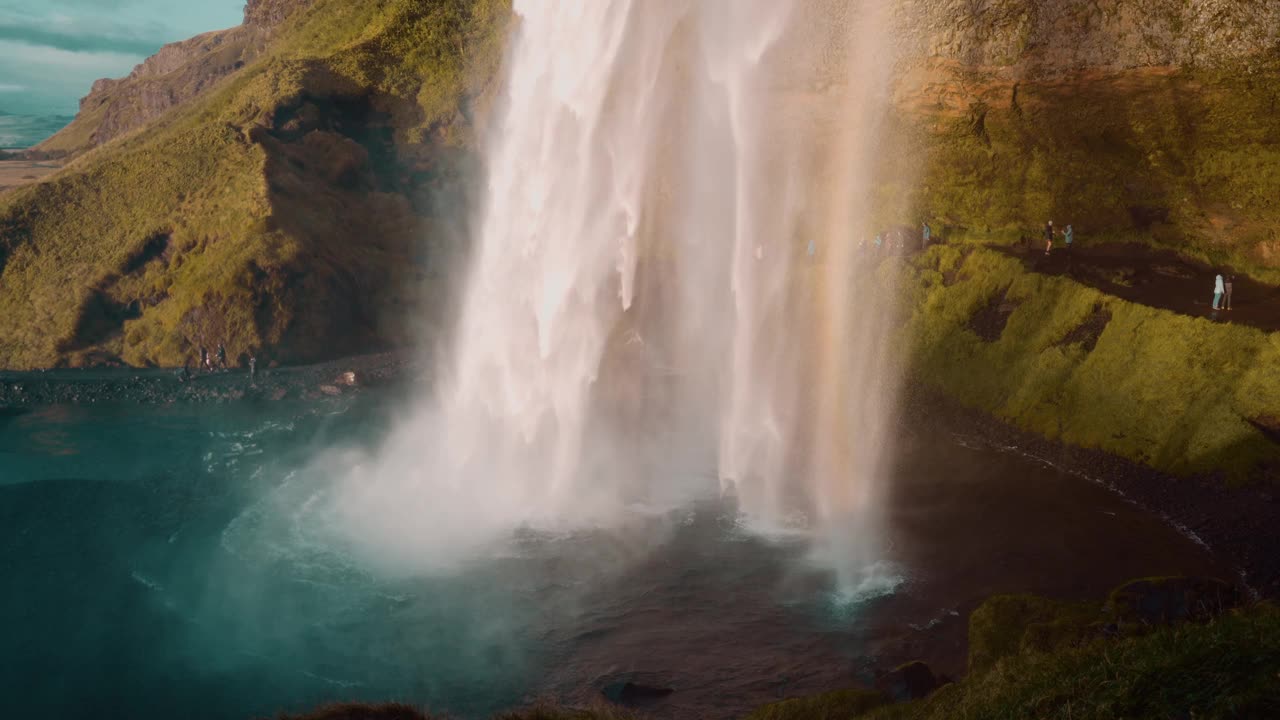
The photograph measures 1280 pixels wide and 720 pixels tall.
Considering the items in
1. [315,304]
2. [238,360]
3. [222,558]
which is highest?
[315,304]

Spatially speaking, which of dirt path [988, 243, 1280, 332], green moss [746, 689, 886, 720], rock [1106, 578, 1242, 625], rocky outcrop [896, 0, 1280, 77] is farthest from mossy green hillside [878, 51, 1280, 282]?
green moss [746, 689, 886, 720]

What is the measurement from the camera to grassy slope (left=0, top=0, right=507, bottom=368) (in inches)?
2222

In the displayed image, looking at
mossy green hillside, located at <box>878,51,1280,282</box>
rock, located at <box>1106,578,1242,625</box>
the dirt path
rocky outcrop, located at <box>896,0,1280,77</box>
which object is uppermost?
rocky outcrop, located at <box>896,0,1280,77</box>

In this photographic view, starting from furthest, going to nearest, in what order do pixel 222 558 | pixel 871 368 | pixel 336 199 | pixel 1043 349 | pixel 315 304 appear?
pixel 336 199, pixel 315 304, pixel 871 368, pixel 1043 349, pixel 222 558

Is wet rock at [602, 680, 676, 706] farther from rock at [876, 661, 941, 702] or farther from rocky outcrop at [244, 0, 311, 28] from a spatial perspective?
rocky outcrop at [244, 0, 311, 28]

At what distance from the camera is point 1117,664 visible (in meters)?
11.2

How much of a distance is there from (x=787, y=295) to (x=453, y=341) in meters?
21.9

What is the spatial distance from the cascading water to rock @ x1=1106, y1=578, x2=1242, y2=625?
454 inches

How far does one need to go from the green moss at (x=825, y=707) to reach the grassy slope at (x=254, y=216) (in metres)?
45.5

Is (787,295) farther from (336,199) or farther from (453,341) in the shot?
(336,199)

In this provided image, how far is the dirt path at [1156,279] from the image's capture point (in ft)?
121

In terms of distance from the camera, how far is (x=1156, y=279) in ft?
138

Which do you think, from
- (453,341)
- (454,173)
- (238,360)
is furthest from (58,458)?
(454,173)

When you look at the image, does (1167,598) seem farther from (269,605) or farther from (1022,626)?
(269,605)
